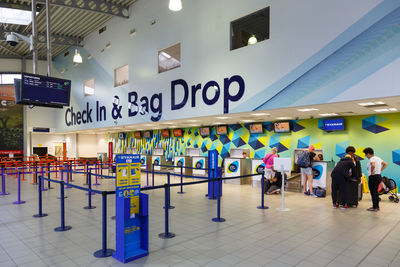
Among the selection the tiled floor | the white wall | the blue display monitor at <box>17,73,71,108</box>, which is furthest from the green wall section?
the white wall

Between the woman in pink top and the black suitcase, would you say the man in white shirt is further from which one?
the woman in pink top

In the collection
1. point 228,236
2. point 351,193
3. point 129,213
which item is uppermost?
point 129,213

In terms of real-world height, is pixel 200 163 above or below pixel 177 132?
below

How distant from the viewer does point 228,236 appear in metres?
4.70

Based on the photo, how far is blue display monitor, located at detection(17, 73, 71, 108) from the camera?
320 inches

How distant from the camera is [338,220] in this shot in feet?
18.8

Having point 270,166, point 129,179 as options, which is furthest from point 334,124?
point 129,179

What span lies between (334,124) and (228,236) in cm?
733

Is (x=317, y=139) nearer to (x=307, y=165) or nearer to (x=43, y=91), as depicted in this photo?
(x=307, y=165)

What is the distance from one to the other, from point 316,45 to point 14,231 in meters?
7.77

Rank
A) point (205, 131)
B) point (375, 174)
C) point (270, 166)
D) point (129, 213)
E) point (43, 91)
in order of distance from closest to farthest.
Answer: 1. point (129, 213)
2. point (375, 174)
3. point (43, 91)
4. point (270, 166)
5. point (205, 131)

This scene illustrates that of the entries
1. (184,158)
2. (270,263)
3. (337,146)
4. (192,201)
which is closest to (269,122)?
(337,146)

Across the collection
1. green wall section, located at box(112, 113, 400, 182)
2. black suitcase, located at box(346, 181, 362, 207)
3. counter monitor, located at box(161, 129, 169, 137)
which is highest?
counter monitor, located at box(161, 129, 169, 137)

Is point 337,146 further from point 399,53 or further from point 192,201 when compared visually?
point 192,201
